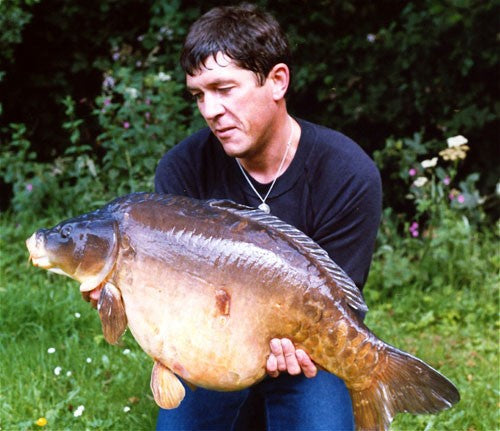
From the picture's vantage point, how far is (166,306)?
1.87 meters

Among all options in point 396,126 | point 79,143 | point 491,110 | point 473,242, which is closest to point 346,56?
point 396,126

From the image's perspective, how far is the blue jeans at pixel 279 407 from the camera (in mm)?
2350

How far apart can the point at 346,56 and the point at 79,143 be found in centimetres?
211

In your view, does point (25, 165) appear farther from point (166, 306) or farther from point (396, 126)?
point (166, 306)

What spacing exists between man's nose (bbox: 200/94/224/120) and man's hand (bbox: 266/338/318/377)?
0.66m

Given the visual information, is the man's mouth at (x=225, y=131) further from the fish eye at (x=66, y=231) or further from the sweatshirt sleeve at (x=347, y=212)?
the fish eye at (x=66, y=231)

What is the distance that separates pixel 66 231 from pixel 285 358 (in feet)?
2.12

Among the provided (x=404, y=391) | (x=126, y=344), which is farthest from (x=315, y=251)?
(x=126, y=344)

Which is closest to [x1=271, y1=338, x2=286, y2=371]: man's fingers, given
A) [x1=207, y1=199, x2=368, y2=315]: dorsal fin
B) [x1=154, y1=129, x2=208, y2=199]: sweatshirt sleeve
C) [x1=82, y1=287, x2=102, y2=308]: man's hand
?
[x1=207, y1=199, x2=368, y2=315]: dorsal fin

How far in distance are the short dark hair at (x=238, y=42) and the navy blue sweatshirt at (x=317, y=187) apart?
32 cm

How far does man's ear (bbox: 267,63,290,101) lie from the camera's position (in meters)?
2.27

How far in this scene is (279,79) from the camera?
2295 mm

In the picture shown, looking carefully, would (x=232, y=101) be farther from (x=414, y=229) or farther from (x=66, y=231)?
(x=414, y=229)

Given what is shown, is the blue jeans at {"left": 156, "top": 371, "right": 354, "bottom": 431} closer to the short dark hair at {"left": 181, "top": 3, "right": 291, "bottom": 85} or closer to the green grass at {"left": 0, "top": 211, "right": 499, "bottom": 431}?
Answer: the green grass at {"left": 0, "top": 211, "right": 499, "bottom": 431}
